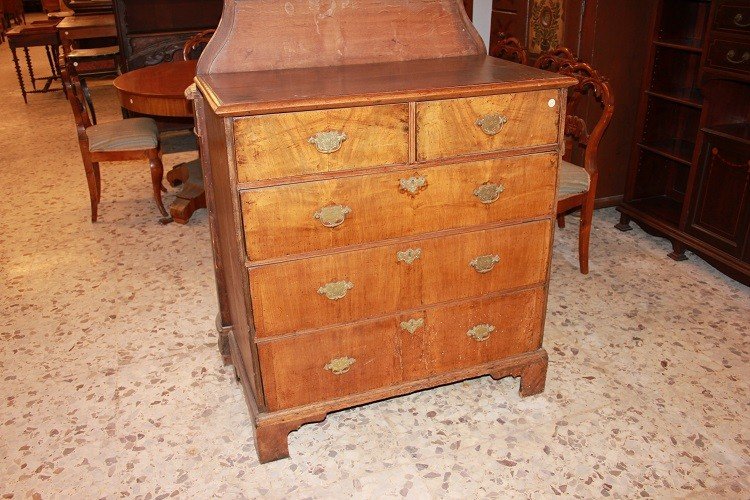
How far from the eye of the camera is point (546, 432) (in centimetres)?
237

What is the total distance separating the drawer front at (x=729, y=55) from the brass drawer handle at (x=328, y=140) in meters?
2.26

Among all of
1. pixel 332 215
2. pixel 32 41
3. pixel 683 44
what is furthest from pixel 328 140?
pixel 32 41

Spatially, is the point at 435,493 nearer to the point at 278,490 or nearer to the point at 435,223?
the point at 278,490

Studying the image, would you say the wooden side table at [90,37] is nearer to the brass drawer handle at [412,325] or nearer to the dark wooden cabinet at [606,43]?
the dark wooden cabinet at [606,43]

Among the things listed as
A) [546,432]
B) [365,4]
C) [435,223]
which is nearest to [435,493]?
[546,432]

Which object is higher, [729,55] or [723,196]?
[729,55]

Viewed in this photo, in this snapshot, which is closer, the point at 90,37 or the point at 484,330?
the point at 484,330

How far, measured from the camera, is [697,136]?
3.45 meters

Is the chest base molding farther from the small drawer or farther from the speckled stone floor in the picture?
the small drawer

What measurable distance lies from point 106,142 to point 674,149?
3587 millimetres

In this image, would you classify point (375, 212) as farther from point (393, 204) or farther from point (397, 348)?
point (397, 348)

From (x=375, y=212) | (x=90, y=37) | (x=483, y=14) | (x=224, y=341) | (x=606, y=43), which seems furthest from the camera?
(x=90, y=37)

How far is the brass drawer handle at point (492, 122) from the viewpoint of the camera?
205cm

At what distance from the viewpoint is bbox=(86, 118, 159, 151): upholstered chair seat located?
4152mm
